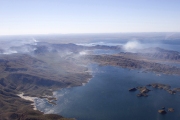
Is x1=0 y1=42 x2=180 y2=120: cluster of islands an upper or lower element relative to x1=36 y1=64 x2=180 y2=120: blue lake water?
upper

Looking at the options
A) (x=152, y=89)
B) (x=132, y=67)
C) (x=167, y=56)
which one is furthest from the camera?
(x=167, y=56)

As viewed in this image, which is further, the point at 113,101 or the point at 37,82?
the point at 37,82

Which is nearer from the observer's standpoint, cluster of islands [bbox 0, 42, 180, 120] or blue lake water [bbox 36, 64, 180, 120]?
cluster of islands [bbox 0, 42, 180, 120]

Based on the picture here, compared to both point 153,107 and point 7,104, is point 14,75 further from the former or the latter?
point 153,107

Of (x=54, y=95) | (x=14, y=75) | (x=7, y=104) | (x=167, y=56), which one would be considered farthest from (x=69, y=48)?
(x=7, y=104)

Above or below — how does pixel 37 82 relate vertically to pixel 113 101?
above

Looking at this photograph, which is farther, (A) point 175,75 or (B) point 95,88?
(A) point 175,75

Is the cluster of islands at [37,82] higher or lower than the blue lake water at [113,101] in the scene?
higher

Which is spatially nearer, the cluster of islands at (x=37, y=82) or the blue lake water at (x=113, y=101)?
the cluster of islands at (x=37, y=82)
